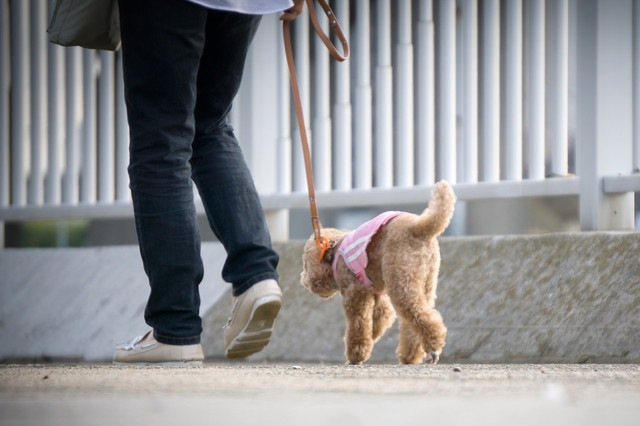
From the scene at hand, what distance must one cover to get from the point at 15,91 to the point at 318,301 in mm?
2602

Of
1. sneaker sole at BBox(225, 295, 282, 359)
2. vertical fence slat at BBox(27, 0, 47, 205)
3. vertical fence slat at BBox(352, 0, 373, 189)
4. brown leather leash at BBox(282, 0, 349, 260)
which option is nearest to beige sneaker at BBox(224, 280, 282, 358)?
sneaker sole at BBox(225, 295, 282, 359)

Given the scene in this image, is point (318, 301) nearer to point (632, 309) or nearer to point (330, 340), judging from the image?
point (330, 340)

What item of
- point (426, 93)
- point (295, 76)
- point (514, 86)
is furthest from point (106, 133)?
point (295, 76)

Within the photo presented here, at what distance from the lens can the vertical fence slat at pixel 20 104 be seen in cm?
608

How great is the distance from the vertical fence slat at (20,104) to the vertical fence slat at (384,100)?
227 centimetres

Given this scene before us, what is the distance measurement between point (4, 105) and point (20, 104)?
0.10 m

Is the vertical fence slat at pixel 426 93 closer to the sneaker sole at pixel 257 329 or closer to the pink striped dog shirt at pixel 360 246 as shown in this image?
the pink striped dog shirt at pixel 360 246

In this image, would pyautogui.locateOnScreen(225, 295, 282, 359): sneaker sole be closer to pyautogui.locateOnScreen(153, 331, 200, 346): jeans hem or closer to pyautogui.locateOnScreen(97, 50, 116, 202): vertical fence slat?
pyautogui.locateOnScreen(153, 331, 200, 346): jeans hem

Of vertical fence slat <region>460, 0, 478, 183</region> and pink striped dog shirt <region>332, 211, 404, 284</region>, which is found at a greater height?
vertical fence slat <region>460, 0, 478, 183</region>

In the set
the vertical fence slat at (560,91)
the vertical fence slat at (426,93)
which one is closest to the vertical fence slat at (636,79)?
the vertical fence slat at (560,91)

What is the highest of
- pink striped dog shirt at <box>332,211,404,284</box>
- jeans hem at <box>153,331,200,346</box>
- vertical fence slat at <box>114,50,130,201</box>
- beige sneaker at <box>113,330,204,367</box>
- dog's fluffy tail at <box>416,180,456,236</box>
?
vertical fence slat at <box>114,50,130,201</box>

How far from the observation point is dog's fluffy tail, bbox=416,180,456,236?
3402 millimetres

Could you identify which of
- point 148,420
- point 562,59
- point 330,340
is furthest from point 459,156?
point 148,420

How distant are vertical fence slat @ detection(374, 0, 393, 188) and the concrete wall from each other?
1.67ft
